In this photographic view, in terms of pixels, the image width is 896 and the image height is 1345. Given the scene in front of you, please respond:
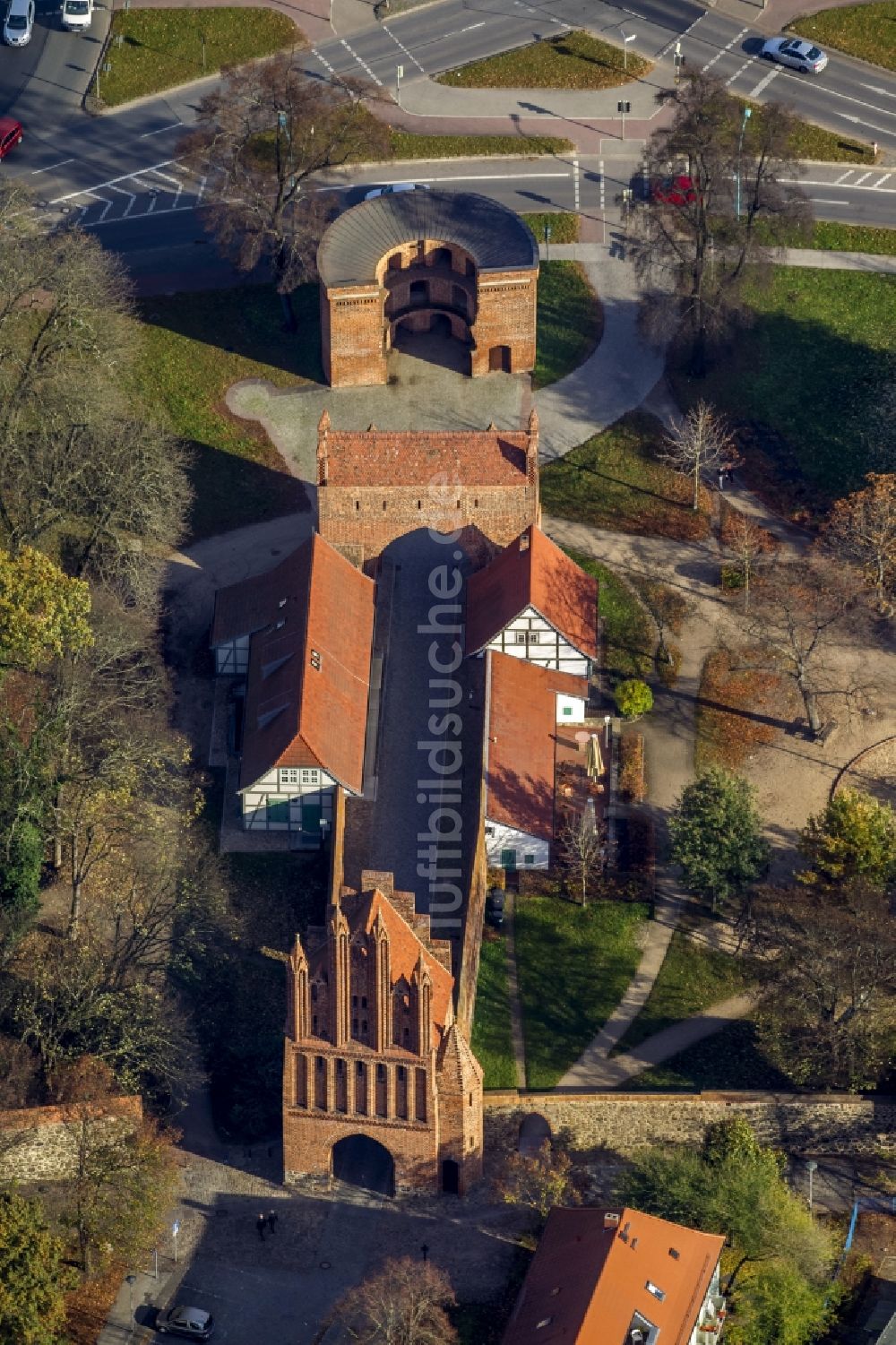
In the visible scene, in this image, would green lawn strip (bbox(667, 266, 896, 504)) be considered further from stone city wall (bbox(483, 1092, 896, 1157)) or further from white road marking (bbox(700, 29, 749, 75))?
stone city wall (bbox(483, 1092, 896, 1157))

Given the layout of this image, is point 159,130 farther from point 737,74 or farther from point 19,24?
point 737,74

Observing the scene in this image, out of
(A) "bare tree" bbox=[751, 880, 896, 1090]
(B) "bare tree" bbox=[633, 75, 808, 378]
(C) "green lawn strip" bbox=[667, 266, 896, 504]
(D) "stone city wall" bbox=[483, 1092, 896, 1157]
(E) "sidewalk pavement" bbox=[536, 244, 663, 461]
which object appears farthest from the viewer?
(E) "sidewalk pavement" bbox=[536, 244, 663, 461]

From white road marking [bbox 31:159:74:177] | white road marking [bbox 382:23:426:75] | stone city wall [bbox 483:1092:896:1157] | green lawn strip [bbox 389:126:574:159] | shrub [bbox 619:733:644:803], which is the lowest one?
stone city wall [bbox 483:1092:896:1157]

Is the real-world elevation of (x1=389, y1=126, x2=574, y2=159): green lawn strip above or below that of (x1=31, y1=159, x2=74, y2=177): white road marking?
above

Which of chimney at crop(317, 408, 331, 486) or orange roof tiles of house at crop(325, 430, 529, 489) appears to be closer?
chimney at crop(317, 408, 331, 486)

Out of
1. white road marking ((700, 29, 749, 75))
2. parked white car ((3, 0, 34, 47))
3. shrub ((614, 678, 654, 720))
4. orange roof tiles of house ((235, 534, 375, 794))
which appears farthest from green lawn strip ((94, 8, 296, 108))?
shrub ((614, 678, 654, 720))

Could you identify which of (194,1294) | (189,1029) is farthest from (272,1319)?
(189,1029)

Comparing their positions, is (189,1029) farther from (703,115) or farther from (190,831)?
(703,115)
